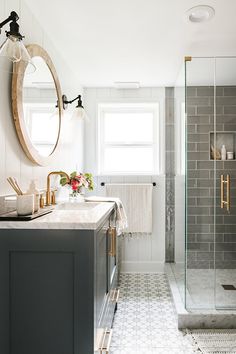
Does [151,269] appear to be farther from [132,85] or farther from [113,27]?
[113,27]

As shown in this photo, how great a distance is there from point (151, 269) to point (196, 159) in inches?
66.8

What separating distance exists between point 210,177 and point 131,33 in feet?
4.48

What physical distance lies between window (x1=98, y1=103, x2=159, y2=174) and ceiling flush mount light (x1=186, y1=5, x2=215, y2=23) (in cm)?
174

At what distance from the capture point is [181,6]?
2.01m

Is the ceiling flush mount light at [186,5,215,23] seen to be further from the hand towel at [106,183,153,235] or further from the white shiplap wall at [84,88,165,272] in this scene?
the hand towel at [106,183,153,235]

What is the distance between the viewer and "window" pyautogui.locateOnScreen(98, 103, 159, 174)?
3.90 meters

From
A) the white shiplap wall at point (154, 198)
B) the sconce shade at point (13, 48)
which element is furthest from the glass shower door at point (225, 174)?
the sconce shade at point (13, 48)

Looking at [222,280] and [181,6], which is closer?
[181,6]

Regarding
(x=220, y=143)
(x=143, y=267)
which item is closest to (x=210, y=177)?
(x=220, y=143)

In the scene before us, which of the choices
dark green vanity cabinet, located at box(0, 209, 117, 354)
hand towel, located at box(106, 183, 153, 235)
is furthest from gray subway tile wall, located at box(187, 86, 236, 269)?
dark green vanity cabinet, located at box(0, 209, 117, 354)

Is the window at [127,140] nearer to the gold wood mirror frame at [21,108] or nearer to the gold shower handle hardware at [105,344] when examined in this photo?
the gold wood mirror frame at [21,108]

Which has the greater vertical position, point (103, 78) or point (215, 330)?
point (103, 78)

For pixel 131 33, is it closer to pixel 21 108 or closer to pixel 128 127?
pixel 21 108

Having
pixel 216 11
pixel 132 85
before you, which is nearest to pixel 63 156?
pixel 132 85
